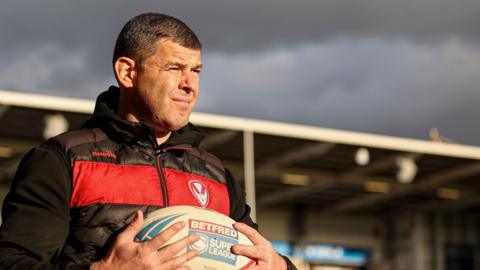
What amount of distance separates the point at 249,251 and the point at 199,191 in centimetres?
38

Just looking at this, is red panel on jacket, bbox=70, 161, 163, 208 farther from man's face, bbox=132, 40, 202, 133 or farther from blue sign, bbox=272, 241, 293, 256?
blue sign, bbox=272, 241, 293, 256

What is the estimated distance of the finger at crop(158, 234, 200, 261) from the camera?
3029 millimetres

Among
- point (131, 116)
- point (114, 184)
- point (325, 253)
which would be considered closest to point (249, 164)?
point (325, 253)

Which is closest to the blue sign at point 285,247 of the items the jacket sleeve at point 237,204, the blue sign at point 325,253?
the blue sign at point 325,253

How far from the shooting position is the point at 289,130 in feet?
63.6

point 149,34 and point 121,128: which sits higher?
point 149,34

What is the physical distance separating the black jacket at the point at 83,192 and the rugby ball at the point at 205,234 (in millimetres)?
127

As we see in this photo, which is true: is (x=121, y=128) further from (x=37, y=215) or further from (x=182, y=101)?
(x=37, y=215)

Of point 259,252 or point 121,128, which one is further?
point 121,128

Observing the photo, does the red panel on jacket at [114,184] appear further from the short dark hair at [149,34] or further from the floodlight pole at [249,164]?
the floodlight pole at [249,164]

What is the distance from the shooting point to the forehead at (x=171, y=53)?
3.46 metres

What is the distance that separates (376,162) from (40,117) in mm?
7772

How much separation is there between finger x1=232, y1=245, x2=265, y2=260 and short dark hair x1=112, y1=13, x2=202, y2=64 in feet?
2.45

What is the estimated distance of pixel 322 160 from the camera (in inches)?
866
